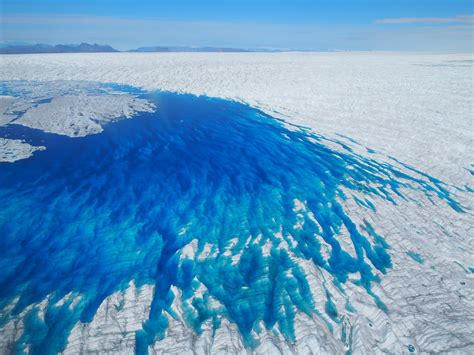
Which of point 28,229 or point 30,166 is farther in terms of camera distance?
point 30,166

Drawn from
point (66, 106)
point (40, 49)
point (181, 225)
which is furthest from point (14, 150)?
point (40, 49)

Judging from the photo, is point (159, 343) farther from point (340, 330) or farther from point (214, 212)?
point (214, 212)

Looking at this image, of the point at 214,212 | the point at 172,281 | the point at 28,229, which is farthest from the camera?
the point at 214,212

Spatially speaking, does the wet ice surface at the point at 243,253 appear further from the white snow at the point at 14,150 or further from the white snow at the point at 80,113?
the white snow at the point at 80,113

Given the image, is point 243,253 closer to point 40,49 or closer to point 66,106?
point 66,106

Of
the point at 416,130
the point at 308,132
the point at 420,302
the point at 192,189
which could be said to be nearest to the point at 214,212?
the point at 192,189

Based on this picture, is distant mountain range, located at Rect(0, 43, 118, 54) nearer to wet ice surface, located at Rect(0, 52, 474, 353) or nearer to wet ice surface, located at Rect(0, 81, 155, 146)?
wet ice surface, located at Rect(0, 81, 155, 146)

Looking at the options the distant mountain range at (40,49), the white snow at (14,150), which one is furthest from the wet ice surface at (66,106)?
the distant mountain range at (40,49)
